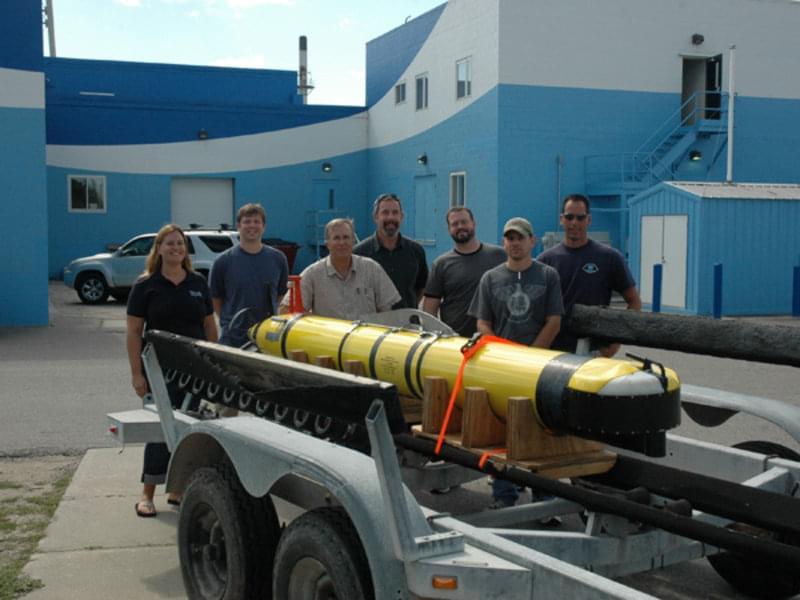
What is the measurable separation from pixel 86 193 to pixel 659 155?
58.5ft

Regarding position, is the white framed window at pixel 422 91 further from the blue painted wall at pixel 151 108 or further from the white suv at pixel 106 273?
the white suv at pixel 106 273

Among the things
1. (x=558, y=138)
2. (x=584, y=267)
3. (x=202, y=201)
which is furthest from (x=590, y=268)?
(x=202, y=201)

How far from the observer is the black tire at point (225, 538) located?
4438 millimetres

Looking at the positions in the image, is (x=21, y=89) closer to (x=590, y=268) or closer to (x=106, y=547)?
A: (x=106, y=547)

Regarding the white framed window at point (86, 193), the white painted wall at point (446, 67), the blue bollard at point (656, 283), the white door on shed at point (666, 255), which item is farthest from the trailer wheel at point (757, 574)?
the white framed window at point (86, 193)

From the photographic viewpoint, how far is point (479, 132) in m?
27.0

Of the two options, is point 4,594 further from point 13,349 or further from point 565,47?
point 565,47

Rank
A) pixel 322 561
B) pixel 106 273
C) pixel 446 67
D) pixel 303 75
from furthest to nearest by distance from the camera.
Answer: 1. pixel 303 75
2. pixel 446 67
3. pixel 106 273
4. pixel 322 561

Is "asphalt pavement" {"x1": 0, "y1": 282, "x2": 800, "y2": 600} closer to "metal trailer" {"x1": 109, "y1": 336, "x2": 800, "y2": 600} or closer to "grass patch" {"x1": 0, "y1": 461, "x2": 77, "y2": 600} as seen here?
"grass patch" {"x1": 0, "y1": 461, "x2": 77, "y2": 600}

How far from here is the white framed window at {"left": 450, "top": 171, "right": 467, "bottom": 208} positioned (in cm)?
2830

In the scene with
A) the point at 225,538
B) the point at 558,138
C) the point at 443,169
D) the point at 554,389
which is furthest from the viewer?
the point at 443,169

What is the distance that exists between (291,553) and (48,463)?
190 inches

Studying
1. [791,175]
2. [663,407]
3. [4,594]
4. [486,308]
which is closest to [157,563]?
[4,594]

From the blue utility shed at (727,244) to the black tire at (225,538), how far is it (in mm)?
17654
